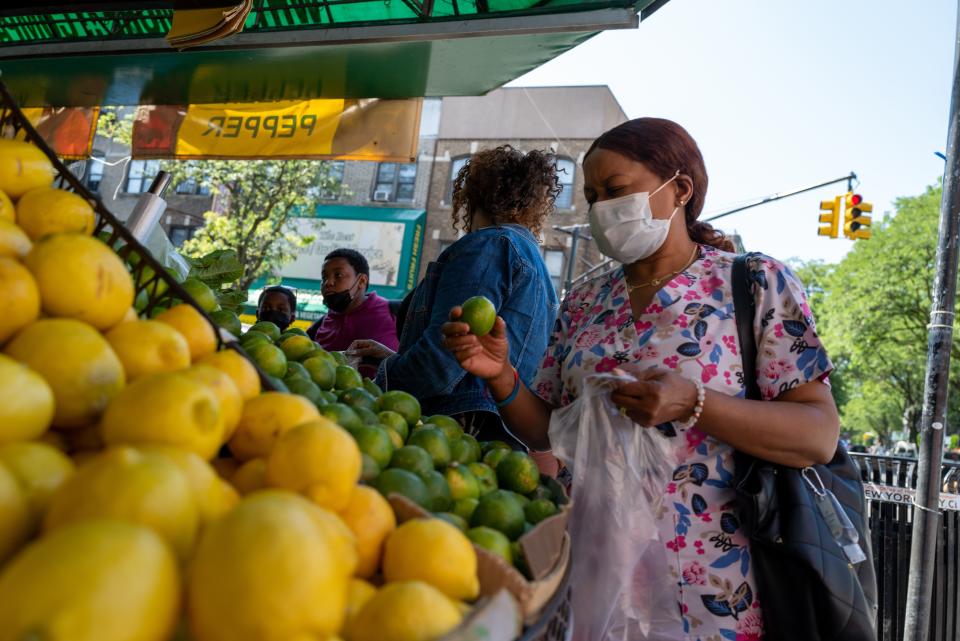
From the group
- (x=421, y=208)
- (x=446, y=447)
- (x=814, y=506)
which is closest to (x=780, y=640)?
(x=814, y=506)

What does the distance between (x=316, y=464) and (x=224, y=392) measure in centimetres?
27

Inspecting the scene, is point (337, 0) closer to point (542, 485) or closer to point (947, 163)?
point (542, 485)

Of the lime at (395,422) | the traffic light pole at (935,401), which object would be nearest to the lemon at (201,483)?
the lime at (395,422)

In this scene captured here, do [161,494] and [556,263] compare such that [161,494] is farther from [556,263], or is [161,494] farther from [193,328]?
[556,263]

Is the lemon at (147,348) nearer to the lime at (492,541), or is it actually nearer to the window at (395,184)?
the lime at (492,541)

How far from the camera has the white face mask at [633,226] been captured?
2352 mm

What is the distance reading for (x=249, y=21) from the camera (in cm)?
445

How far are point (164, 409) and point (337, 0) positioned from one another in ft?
12.6

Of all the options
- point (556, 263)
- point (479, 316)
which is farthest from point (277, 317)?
point (556, 263)

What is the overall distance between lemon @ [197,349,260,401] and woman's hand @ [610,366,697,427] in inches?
41.1

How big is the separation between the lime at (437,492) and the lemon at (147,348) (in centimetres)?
59

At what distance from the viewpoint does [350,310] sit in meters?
5.64

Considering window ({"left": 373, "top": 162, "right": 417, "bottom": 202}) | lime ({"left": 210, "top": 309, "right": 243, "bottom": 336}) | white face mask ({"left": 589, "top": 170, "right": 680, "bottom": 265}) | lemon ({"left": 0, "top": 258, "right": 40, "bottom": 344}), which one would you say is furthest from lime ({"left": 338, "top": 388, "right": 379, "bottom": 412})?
window ({"left": 373, "top": 162, "right": 417, "bottom": 202})

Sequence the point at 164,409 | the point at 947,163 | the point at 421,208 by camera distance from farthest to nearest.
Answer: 1. the point at 421,208
2. the point at 947,163
3. the point at 164,409
